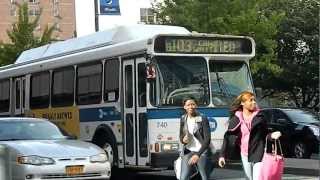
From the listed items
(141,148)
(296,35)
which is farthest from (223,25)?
(141,148)

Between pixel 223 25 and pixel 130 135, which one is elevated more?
pixel 223 25

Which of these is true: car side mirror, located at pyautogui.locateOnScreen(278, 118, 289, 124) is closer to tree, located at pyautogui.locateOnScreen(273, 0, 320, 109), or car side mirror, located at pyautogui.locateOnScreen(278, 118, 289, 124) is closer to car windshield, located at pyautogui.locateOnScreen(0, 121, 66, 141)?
car windshield, located at pyautogui.locateOnScreen(0, 121, 66, 141)


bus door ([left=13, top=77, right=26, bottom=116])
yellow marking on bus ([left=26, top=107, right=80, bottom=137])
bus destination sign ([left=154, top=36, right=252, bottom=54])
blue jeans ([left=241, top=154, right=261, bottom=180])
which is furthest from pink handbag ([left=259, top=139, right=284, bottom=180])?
bus door ([left=13, top=77, right=26, bottom=116])

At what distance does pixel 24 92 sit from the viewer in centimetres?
1905

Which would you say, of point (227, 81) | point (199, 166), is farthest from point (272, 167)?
point (227, 81)

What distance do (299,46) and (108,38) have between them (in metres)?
22.1

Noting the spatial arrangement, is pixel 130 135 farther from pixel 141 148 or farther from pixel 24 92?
pixel 24 92

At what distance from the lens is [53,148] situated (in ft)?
42.1

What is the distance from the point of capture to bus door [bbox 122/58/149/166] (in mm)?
13984

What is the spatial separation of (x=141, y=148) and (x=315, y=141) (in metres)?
7.75

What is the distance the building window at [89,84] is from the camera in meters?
15.6

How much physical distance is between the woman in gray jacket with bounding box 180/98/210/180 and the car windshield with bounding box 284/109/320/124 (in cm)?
1094

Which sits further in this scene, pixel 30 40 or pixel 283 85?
pixel 30 40

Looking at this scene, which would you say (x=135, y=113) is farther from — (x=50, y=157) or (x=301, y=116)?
(x=301, y=116)
